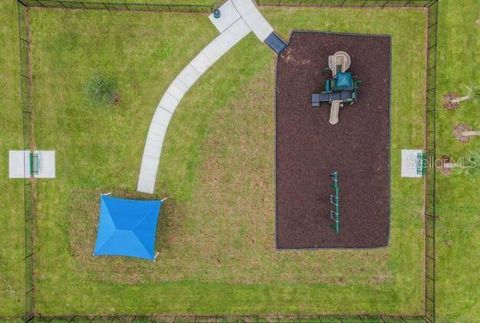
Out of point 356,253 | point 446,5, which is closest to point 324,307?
point 356,253

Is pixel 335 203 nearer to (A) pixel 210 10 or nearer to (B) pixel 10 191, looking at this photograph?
(A) pixel 210 10

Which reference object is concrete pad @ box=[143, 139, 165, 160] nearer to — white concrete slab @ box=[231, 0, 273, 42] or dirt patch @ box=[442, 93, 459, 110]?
white concrete slab @ box=[231, 0, 273, 42]

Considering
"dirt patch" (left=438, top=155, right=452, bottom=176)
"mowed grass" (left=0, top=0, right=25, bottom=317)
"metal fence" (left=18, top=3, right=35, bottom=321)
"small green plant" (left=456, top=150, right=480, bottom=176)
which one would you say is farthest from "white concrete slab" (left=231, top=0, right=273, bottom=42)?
"small green plant" (left=456, top=150, right=480, bottom=176)

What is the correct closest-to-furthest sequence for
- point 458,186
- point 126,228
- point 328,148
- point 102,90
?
point 126,228 → point 102,90 → point 328,148 → point 458,186

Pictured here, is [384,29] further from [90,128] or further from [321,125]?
[90,128]

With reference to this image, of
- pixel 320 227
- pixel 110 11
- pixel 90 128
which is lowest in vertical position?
pixel 320 227

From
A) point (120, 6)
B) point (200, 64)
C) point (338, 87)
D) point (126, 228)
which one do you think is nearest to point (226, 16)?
point (200, 64)
